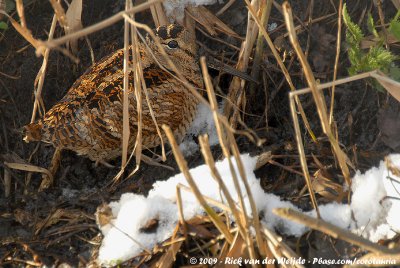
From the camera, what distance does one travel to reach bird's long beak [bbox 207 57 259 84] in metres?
3.59

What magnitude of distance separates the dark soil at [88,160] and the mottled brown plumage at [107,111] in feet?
0.87

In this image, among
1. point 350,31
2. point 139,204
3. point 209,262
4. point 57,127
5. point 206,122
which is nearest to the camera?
point 209,262

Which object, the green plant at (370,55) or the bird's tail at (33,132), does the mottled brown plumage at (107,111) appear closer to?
the bird's tail at (33,132)

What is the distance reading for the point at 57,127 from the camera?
3.34 metres

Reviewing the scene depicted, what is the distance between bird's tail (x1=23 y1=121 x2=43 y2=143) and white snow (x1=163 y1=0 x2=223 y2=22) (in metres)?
1.29

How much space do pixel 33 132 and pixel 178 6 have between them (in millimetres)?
1435

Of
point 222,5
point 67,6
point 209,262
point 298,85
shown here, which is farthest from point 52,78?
point 209,262

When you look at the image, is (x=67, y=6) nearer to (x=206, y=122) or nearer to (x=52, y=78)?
(x=52, y=78)

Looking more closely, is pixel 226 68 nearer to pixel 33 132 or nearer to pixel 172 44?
pixel 172 44

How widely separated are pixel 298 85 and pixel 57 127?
61.6 inches

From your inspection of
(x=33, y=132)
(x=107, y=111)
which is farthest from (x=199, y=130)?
(x=33, y=132)

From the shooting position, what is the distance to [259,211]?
274 cm

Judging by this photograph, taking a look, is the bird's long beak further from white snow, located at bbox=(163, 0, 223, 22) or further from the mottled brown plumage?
white snow, located at bbox=(163, 0, 223, 22)

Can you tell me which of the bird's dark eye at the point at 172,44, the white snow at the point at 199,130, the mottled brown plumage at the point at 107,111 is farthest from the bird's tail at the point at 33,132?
the bird's dark eye at the point at 172,44
